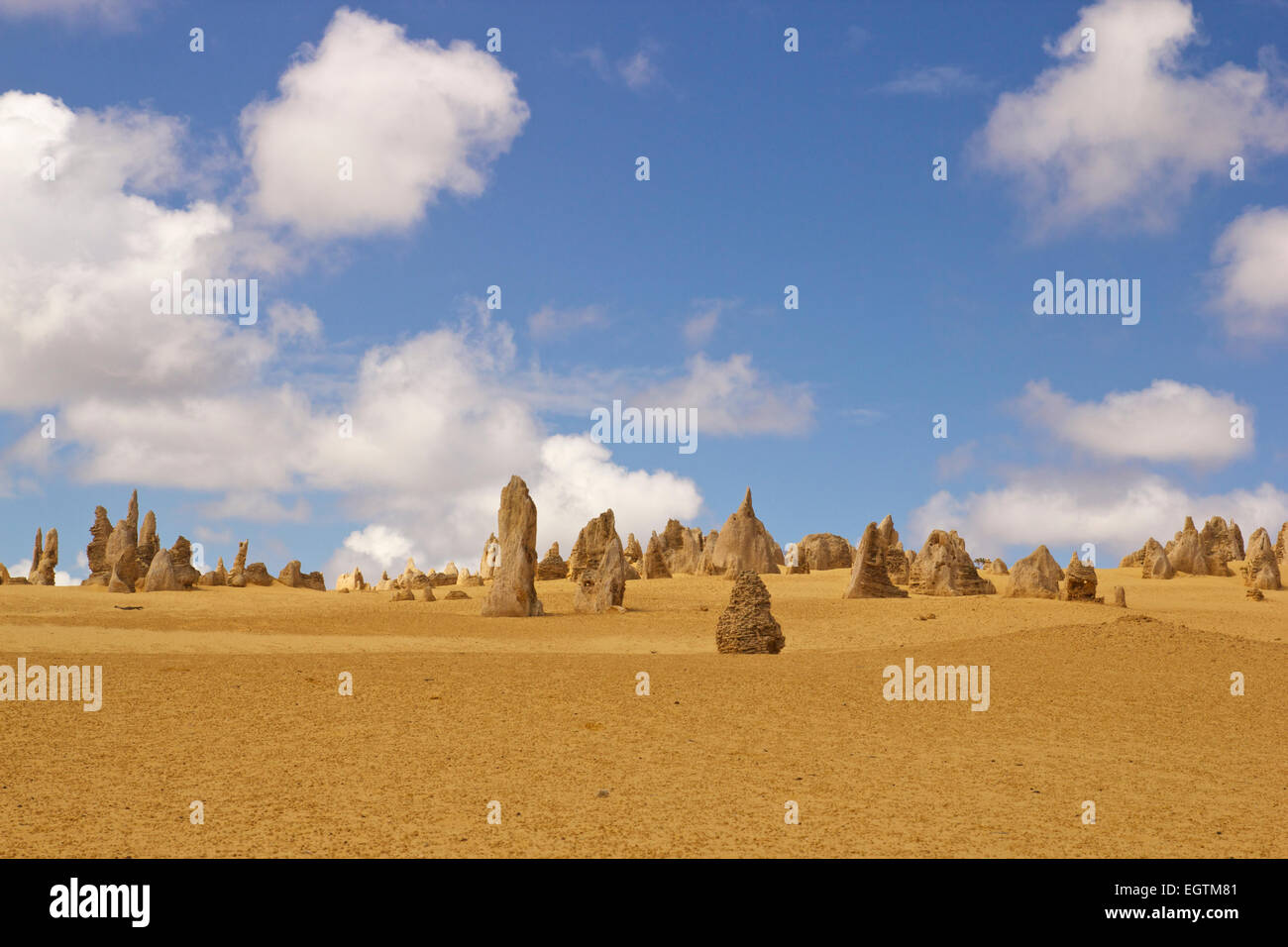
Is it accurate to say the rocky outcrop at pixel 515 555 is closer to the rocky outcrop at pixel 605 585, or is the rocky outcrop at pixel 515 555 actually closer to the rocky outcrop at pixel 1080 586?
the rocky outcrop at pixel 605 585

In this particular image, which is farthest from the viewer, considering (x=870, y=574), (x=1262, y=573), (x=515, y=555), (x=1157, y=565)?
(x=1157, y=565)

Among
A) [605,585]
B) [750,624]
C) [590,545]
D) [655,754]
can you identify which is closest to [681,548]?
[590,545]

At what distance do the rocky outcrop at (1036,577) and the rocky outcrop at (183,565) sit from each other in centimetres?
3453

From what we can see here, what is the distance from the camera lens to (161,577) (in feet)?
146

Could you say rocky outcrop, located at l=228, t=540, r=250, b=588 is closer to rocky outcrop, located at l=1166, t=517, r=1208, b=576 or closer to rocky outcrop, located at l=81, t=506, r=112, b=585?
rocky outcrop, located at l=81, t=506, r=112, b=585

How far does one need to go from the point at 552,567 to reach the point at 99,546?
23.2 meters

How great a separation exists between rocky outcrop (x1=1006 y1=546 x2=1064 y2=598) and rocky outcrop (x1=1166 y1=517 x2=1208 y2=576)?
18627 millimetres

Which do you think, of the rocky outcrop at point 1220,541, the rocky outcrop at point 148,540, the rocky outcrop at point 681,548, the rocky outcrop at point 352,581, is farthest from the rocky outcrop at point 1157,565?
the rocky outcrop at point 148,540

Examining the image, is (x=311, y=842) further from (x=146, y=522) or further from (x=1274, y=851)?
(x=146, y=522)

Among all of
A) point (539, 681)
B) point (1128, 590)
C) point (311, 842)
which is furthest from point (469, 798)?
point (1128, 590)

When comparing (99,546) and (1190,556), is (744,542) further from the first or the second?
(99,546)

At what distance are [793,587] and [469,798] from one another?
34.0m

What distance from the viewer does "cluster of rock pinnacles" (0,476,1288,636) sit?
107 ft
